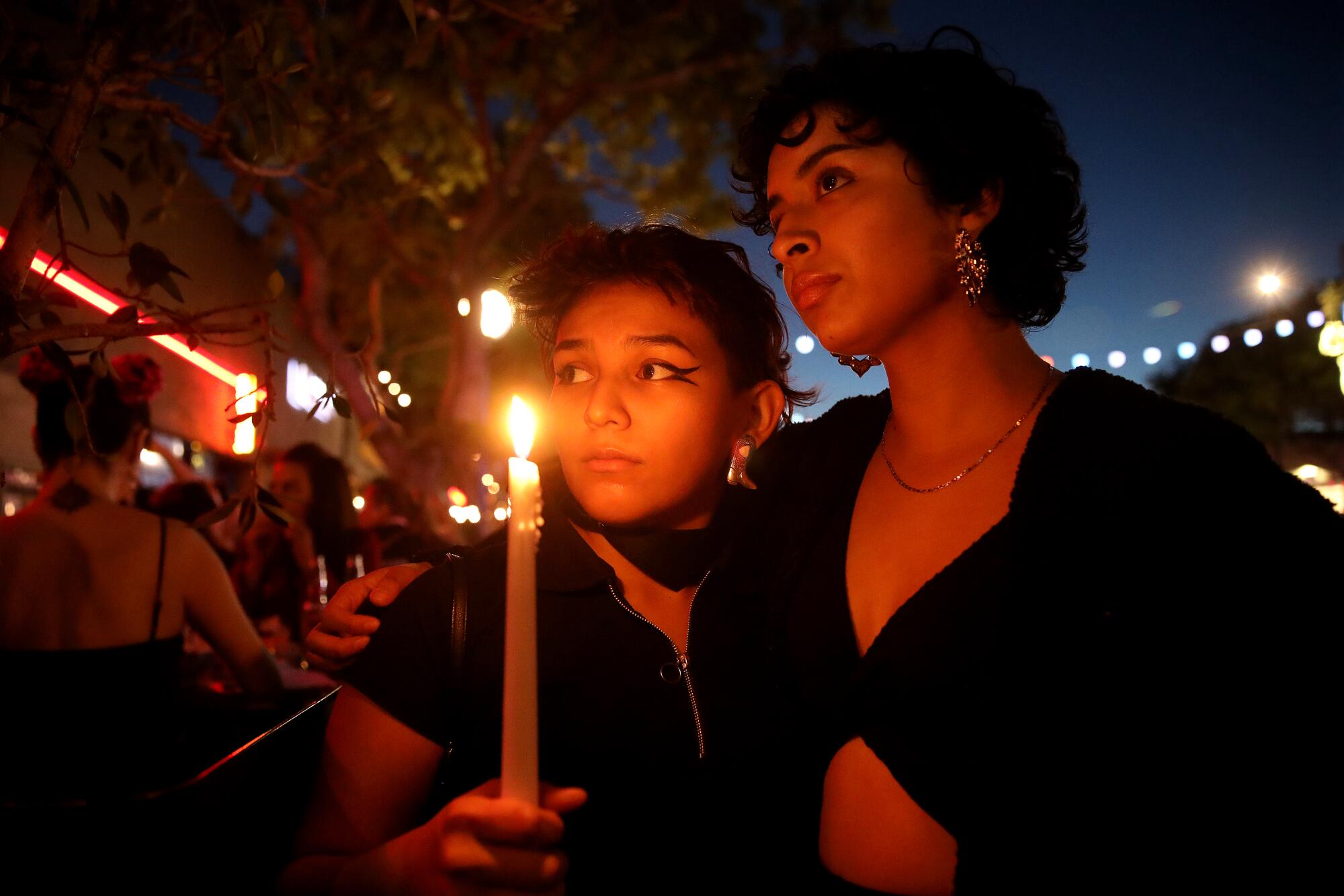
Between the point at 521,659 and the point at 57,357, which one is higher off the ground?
the point at 57,357

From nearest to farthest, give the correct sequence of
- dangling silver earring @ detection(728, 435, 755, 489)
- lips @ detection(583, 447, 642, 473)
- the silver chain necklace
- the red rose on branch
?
lips @ detection(583, 447, 642, 473), the silver chain necklace, dangling silver earring @ detection(728, 435, 755, 489), the red rose on branch

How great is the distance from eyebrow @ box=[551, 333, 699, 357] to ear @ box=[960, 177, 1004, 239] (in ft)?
2.76

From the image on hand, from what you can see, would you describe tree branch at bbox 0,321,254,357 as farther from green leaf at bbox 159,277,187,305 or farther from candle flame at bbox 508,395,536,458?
candle flame at bbox 508,395,536,458

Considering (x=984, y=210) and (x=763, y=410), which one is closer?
(x=984, y=210)

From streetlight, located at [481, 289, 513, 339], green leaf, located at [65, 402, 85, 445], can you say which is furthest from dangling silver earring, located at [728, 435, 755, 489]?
green leaf, located at [65, 402, 85, 445]

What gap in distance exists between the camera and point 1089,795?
5.34 ft

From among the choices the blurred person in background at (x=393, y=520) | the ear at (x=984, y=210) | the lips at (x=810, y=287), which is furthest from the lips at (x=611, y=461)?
the blurred person in background at (x=393, y=520)

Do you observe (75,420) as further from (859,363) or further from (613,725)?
(859,363)

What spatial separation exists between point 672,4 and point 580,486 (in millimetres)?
13391

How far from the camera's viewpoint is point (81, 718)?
2.73m


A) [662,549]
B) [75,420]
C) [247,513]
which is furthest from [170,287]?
[662,549]

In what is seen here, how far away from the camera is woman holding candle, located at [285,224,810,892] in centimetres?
172

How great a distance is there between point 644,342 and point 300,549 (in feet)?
15.9

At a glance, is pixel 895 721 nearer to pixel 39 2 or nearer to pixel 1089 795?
pixel 1089 795
